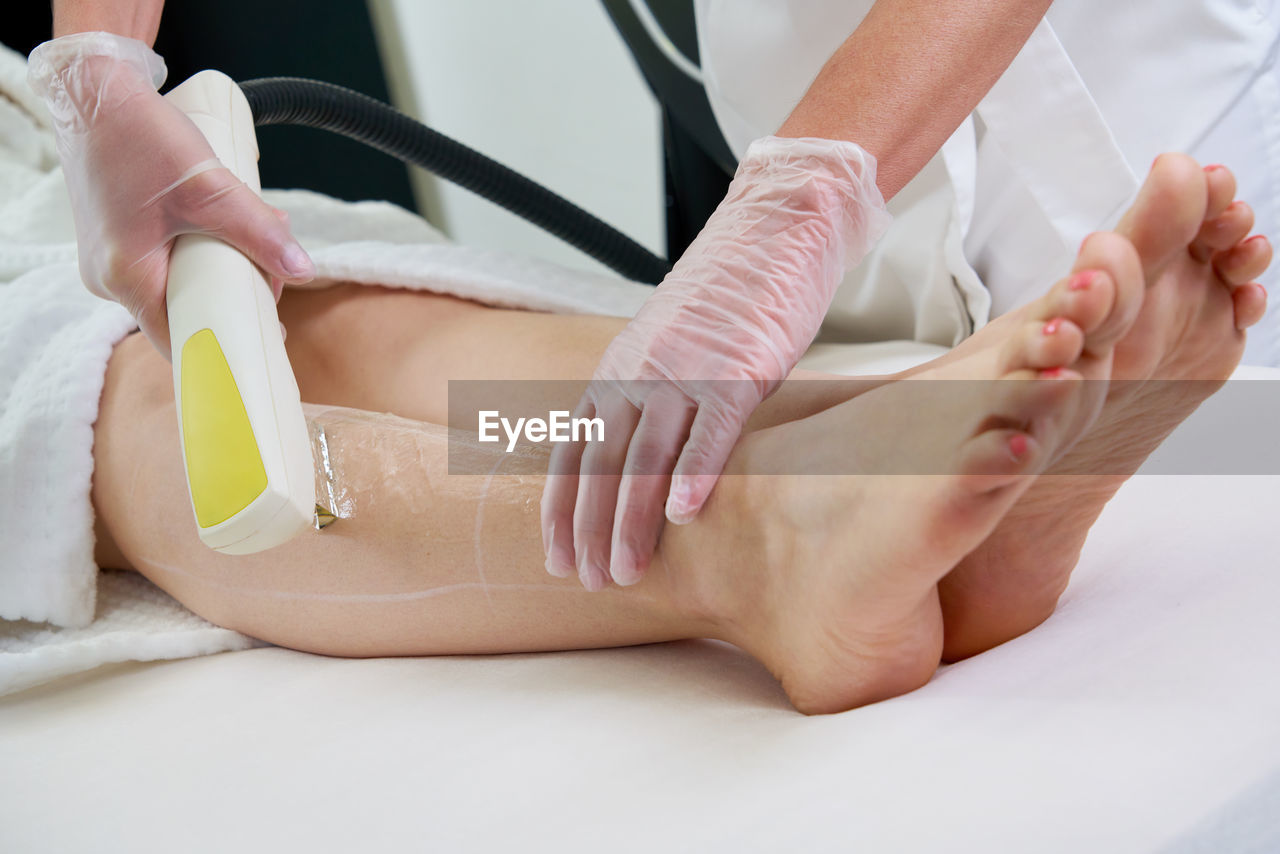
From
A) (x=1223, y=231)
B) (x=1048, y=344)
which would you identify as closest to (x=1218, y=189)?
(x=1223, y=231)

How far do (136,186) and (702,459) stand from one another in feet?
1.71

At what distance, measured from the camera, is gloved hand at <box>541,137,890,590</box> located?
0.63 meters

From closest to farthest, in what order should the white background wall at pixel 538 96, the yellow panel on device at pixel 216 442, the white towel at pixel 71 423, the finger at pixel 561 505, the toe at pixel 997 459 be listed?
the toe at pixel 997 459, the yellow panel on device at pixel 216 442, the finger at pixel 561 505, the white towel at pixel 71 423, the white background wall at pixel 538 96

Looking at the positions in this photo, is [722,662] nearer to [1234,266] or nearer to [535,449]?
[535,449]

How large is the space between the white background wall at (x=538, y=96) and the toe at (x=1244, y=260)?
1.90m

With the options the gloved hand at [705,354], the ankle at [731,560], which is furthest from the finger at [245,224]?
the ankle at [731,560]

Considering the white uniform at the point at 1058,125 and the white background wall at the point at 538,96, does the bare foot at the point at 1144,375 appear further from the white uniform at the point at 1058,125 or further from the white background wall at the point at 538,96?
the white background wall at the point at 538,96

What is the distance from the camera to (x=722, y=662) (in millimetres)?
690

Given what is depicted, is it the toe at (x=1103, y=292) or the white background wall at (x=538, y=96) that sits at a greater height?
the toe at (x=1103, y=292)

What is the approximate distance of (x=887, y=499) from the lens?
478mm

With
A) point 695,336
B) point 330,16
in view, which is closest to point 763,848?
point 695,336

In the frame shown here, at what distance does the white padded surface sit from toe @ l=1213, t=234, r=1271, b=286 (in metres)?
0.19

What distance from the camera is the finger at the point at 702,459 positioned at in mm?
611

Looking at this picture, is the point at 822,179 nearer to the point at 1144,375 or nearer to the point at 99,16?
the point at 1144,375
